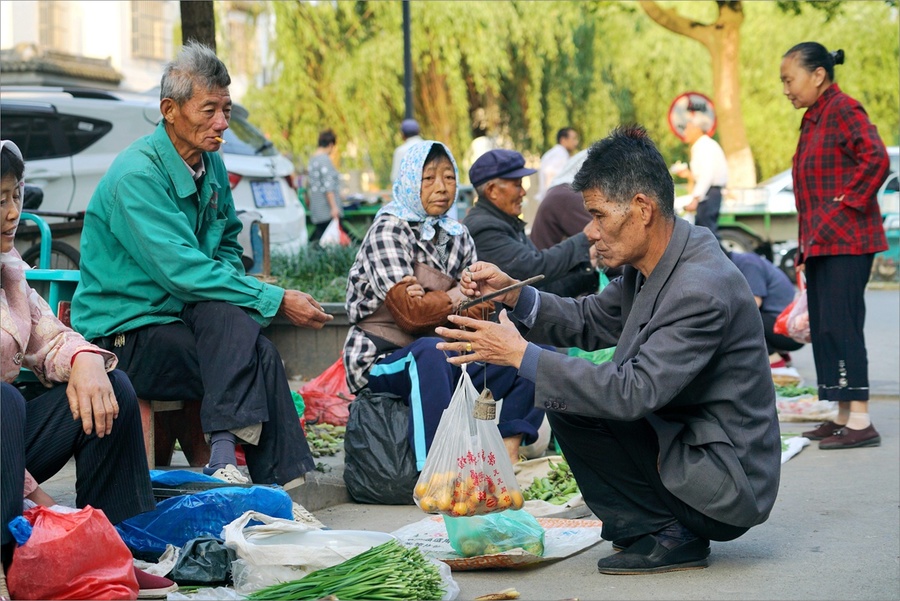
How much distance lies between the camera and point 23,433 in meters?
3.28

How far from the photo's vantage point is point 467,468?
397 centimetres

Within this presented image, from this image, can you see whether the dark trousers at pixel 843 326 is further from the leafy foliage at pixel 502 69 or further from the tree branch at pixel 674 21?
the tree branch at pixel 674 21

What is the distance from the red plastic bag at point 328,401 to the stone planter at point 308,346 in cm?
133

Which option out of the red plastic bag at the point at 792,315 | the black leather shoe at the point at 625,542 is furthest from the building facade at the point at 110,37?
the black leather shoe at the point at 625,542

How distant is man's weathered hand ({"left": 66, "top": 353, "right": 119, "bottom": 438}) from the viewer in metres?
3.45

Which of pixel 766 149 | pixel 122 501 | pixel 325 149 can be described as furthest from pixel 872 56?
pixel 122 501

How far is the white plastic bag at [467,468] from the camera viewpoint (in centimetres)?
395

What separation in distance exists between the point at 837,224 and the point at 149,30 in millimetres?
28722

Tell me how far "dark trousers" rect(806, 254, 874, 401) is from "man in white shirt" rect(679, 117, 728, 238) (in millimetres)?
4211

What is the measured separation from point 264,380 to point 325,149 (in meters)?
9.92

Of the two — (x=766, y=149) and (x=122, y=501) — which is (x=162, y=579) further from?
(x=766, y=149)

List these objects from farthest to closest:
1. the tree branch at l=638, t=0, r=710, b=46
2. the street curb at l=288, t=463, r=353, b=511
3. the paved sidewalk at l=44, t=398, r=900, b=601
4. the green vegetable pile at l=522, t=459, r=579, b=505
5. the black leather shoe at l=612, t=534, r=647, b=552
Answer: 1. the tree branch at l=638, t=0, r=710, b=46
2. the green vegetable pile at l=522, t=459, r=579, b=505
3. the street curb at l=288, t=463, r=353, b=511
4. the black leather shoe at l=612, t=534, r=647, b=552
5. the paved sidewalk at l=44, t=398, r=900, b=601

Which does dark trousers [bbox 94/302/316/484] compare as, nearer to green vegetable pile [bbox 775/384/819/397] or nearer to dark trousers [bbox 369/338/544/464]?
dark trousers [bbox 369/338/544/464]

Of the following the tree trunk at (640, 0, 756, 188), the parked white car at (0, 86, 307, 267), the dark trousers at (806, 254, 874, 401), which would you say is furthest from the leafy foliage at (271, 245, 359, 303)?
the tree trunk at (640, 0, 756, 188)
